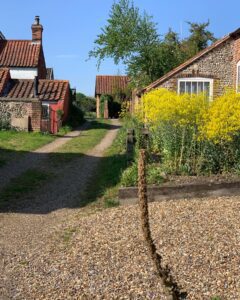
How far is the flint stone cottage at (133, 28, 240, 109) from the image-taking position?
2267 cm

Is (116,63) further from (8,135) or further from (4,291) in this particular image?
(4,291)

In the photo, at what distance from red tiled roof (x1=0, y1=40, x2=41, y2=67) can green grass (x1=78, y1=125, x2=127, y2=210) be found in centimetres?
2611

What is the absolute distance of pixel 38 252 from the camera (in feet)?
23.1

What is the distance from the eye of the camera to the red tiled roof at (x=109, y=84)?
57256 millimetres

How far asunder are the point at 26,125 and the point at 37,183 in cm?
1503

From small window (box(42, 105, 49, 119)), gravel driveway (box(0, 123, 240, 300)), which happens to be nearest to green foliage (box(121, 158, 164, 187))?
gravel driveway (box(0, 123, 240, 300))

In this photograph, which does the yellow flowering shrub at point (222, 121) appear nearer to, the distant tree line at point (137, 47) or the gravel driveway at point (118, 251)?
the gravel driveway at point (118, 251)

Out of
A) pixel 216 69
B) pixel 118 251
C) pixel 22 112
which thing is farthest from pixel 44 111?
pixel 118 251

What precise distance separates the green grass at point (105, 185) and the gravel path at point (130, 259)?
155cm

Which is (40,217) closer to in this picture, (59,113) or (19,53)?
(59,113)

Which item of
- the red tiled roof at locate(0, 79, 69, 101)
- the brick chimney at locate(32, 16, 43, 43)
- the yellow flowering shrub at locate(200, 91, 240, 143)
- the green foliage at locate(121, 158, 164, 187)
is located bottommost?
the green foliage at locate(121, 158, 164, 187)

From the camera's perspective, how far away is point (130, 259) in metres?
6.31

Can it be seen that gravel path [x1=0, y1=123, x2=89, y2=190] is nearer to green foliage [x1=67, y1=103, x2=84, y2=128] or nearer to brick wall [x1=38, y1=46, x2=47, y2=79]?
green foliage [x1=67, y1=103, x2=84, y2=128]

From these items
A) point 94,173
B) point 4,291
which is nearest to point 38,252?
point 4,291
